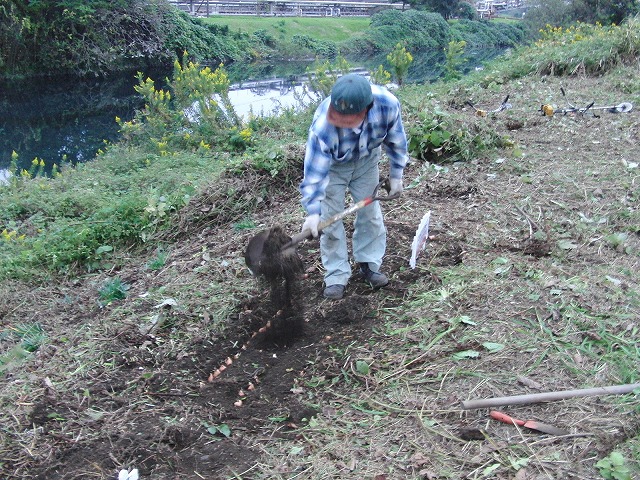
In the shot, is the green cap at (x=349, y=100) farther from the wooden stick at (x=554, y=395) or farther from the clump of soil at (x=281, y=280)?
the wooden stick at (x=554, y=395)

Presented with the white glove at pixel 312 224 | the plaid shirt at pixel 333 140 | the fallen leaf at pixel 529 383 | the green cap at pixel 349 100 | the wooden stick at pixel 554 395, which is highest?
the green cap at pixel 349 100

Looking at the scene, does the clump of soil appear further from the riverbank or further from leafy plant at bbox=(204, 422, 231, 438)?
leafy plant at bbox=(204, 422, 231, 438)

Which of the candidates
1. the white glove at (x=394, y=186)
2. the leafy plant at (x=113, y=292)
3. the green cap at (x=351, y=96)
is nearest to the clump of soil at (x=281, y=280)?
the white glove at (x=394, y=186)

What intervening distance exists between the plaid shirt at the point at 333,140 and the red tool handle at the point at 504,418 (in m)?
1.46

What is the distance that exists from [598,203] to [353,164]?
8.17ft

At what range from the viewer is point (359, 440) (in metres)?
2.71

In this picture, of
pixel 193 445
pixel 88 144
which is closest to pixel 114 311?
pixel 193 445

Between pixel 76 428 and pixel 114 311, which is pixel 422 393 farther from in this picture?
pixel 114 311

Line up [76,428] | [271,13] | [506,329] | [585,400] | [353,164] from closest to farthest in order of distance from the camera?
1. [585,400]
2. [76,428]
3. [506,329]
4. [353,164]
5. [271,13]

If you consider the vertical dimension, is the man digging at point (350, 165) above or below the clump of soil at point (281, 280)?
above

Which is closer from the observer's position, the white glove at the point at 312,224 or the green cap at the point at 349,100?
the green cap at the point at 349,100

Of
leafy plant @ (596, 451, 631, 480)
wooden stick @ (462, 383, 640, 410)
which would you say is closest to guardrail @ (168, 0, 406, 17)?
wooden stick @ (462, 383, 640, 410)

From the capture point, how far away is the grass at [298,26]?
3114cm

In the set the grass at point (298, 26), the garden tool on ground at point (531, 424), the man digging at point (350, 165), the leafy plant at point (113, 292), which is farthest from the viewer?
the grass at point (298, 26)
